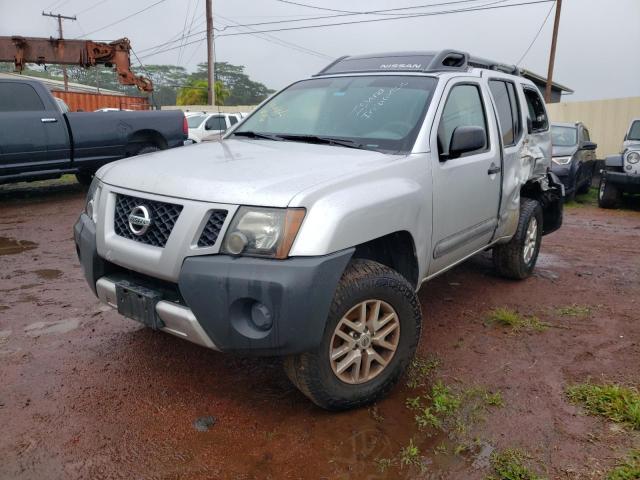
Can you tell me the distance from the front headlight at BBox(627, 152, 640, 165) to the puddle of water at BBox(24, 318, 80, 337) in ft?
31.1

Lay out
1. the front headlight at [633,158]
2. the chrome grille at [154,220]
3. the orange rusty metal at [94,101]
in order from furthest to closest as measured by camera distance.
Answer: the orange rusty metal at [94,101] → the front headlight at [633,158] → the chrome grille at [154,220]

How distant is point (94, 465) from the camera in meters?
2.38

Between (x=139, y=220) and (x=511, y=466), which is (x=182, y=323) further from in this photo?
(x=511, y=466)

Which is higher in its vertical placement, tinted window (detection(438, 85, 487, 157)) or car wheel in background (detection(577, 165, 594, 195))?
tinted window (detection(438, 85, 487, 157))

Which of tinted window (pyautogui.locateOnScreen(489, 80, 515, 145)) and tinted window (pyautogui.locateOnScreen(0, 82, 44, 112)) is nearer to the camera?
tinted window (pyautogui.locateOnScreen(489, 80, 515, 145))

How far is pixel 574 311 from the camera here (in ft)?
14.3

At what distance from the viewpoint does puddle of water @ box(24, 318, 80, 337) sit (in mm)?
3713

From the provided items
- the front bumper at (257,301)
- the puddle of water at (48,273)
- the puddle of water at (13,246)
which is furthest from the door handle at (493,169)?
the puddle of water at (13,246)

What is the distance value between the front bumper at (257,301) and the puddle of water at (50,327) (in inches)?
66.9

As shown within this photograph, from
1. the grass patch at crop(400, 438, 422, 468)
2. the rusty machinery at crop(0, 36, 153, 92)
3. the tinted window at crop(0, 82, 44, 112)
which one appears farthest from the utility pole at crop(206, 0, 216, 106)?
the grass patch at crop(400, 438, 422, 468)

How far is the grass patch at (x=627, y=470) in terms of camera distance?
91.5 inches

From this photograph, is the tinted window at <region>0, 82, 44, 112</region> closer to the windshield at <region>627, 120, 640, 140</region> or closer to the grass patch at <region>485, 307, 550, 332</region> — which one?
the grass patch at <region>485, 307, 550, 332</region>

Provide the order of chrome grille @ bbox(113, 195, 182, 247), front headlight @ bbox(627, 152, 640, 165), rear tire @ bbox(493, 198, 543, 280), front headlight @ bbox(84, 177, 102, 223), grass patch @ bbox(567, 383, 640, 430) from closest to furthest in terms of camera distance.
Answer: chrome grille @ bbox(113, 195, 182, 247), grass patch @ bbox(567, 383, 640, 430), front headlight @ bbox(84, 177, 102, 223), rear tire @ bbox(493, 198, 543, 280), front headlight @ bbox(627, 152, 640, 165)

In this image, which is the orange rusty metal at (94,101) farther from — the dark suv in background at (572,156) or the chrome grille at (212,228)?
the chrome grille at (212,228)
